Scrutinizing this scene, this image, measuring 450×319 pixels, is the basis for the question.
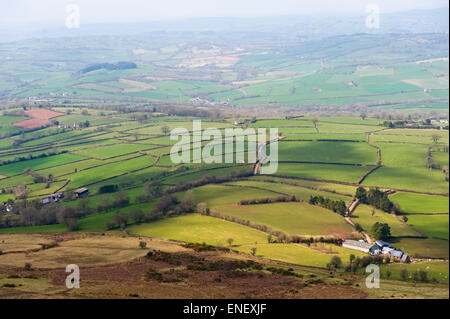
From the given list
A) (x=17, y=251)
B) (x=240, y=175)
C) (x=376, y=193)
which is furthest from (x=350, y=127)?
(x=17, y=251)

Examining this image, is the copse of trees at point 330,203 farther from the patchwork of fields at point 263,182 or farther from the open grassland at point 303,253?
the open grassland at point 303,253

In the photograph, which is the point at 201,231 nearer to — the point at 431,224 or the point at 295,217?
the point at 295,217

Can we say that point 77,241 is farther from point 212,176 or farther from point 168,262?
point 212,176

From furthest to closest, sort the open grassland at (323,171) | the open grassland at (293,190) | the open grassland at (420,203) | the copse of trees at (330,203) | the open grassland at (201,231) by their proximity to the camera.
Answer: the open grassland at (323,171)
the open grassland at (293,190)
the copse of trees at (330,203)
the open grassland at (420,203)
the open grassland at (201,231)

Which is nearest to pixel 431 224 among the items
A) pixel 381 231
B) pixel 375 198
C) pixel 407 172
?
pixel 381 231

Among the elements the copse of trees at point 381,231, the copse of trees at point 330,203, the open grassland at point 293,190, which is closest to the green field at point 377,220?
the copse of trees at point 381,231
